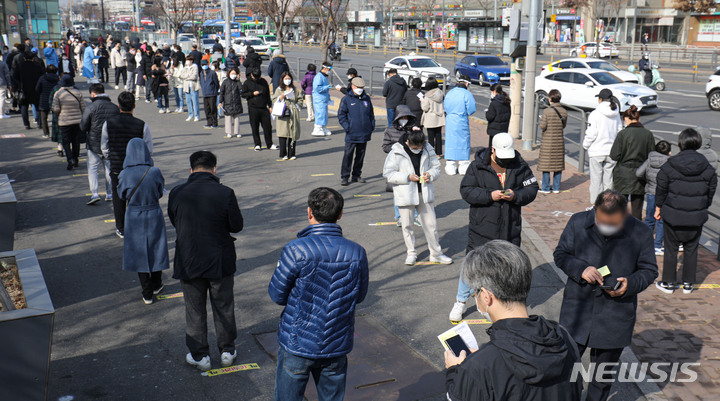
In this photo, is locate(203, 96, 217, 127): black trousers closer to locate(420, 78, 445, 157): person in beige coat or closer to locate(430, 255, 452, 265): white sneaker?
locate(420, 78, 445, 157): person in beige coat

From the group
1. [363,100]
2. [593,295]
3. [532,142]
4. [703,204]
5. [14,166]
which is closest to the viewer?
[593,295]

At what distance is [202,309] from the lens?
5625 millimetres

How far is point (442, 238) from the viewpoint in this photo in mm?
9586

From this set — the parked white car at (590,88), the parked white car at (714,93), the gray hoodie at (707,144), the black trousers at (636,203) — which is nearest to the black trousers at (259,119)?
the black trousers at (636,203)

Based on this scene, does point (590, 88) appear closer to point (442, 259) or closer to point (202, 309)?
point (442, 259)

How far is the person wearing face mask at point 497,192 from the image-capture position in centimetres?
648

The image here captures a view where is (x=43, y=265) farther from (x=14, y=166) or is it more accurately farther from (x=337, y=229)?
(x=14, y=166)

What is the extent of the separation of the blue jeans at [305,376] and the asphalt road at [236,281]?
1.10 m

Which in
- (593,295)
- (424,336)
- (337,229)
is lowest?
(424,336)

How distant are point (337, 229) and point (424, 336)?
2.57 m

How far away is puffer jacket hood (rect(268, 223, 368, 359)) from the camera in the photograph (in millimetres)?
4059

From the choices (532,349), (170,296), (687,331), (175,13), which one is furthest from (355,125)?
(175,13)

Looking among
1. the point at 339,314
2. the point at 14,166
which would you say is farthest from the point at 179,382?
the point at 14,166

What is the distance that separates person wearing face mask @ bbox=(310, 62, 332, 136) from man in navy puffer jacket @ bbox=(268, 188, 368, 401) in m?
13.3
